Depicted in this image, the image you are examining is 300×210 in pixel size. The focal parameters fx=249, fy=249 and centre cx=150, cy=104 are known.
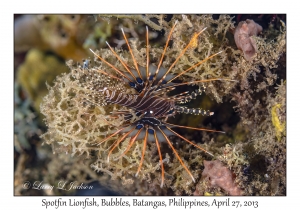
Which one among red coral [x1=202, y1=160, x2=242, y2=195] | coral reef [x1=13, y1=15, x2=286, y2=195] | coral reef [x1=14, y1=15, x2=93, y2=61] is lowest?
red coral [x1=202, y1=160, x2=242, y2=195]

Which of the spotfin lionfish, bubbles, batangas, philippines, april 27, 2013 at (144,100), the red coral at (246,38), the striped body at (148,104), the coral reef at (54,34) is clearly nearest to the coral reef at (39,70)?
the coral reef at (54,34)

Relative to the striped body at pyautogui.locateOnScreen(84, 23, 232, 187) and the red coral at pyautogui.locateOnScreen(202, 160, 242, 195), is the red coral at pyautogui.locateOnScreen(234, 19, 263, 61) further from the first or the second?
the red coral at pyautogui.locateOnScreen(202, 160, 242, 195)

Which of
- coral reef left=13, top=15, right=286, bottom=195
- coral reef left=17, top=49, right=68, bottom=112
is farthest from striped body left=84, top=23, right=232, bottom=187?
coral reef left=17, top=49, right=68, bottom=112

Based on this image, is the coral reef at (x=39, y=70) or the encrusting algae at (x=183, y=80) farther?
the coral reef at (x=39, y=70)

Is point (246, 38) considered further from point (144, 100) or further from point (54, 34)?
point (54, 34)

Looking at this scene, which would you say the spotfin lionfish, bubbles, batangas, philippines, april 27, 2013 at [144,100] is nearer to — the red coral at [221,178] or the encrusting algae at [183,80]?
the encrusting algae at [183,80]

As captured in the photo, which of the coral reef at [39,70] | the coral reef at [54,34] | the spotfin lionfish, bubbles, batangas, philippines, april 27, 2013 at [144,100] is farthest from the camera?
the coral reef at [39,70]
